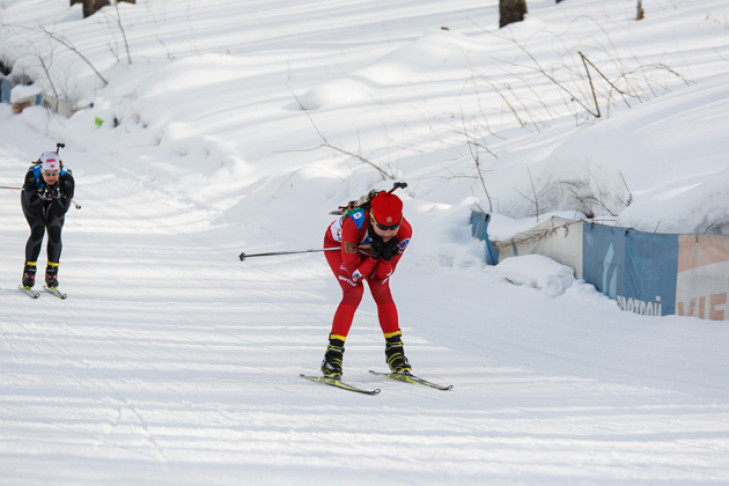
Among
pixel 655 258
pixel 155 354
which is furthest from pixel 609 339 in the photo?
pixel 155 354

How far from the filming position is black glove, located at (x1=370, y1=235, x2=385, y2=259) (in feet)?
17.5

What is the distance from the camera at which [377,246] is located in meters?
5.33

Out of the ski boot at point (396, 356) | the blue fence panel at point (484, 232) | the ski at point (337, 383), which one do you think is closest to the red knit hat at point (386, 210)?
the ski boot at point (396, 356)

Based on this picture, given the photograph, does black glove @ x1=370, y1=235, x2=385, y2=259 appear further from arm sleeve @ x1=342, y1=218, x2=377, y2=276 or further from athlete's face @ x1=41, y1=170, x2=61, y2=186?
athlete's face @ x1=41, y1=170, x2=61, y2=186

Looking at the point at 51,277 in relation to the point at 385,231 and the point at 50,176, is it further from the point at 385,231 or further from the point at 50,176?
the point at 385,231

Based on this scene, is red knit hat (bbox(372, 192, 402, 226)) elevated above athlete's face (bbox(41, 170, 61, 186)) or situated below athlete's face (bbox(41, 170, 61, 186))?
above

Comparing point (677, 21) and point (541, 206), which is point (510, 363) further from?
point (677, 21)

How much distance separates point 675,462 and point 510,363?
80.0 inches

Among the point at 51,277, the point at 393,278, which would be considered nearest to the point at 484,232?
the point at 393,278

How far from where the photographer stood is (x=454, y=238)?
880 centimetres

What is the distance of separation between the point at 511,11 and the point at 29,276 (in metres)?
12.3

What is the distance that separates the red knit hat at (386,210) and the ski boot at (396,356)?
100cm

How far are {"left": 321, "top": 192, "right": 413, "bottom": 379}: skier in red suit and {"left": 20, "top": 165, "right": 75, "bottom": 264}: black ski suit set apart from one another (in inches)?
147

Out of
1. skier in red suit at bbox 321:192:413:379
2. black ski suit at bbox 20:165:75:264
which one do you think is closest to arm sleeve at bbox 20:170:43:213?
black ski suit at bbox 20:165:75:264
